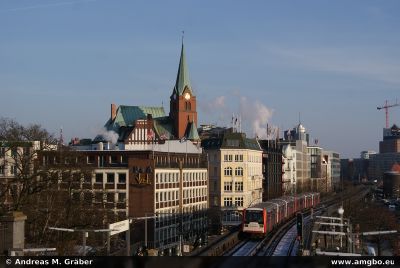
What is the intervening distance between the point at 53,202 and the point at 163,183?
33.1 m

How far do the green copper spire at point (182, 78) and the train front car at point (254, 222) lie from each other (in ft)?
322

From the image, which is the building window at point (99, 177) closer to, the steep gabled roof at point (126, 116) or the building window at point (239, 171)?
the building window at point (239, 171)

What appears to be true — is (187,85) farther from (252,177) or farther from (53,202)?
(53,202)

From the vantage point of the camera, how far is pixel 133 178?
286 feet

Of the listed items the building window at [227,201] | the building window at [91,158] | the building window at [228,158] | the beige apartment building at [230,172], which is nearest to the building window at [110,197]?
the building window at [91,158]

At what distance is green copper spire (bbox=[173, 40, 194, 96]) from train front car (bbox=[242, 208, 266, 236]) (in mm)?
98016

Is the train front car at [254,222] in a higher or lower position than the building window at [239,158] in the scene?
lower

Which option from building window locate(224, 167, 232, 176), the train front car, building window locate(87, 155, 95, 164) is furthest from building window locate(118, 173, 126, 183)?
building window locate(224, 167, 232, 176)

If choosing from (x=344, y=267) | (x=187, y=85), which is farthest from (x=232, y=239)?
(x=187, y=85)

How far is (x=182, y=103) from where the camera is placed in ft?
550

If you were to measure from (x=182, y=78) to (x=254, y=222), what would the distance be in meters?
101

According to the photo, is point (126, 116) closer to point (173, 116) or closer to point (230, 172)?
point (173, 116)

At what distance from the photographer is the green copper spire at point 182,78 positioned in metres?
168

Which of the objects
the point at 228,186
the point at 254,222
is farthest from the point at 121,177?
the point at 228,186
